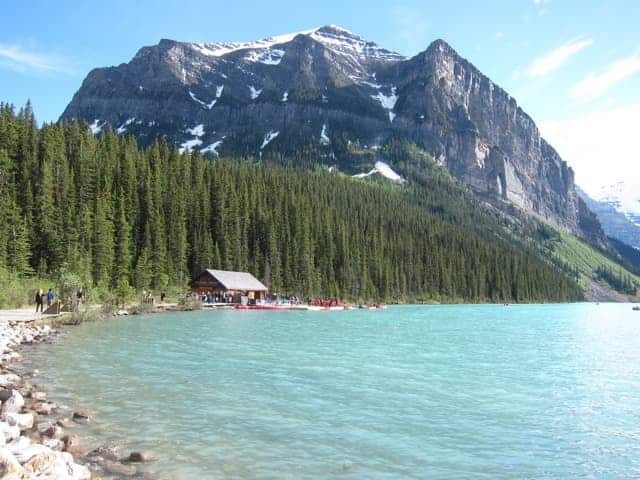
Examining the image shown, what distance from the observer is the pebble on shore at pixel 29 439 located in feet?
33.2

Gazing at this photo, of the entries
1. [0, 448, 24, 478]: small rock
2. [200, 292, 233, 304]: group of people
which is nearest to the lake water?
[0, 448, 24, 478]: small rock

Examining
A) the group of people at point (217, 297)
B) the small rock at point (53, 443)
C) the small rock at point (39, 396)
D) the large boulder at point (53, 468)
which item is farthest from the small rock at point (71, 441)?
the group of people at point (217, 297)

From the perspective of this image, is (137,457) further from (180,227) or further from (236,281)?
(180,227)

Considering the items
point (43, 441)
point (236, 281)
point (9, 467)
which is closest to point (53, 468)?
point (9, 467)

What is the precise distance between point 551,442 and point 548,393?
7589mm

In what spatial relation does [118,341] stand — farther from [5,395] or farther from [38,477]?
[38,477]

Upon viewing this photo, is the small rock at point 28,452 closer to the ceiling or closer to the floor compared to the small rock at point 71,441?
closer to the ceiling

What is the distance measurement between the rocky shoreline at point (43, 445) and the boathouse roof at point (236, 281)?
6470 cm

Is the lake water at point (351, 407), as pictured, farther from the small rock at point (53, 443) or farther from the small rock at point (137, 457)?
the small rock at point (53, 443)

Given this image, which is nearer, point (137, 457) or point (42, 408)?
point (137, 457)

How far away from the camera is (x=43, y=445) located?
487 inches

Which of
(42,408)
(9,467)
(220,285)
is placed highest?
(220,285)

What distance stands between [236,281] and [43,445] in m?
77.7

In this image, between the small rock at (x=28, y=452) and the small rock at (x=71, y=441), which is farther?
the small rock at (x=71, y=441)
